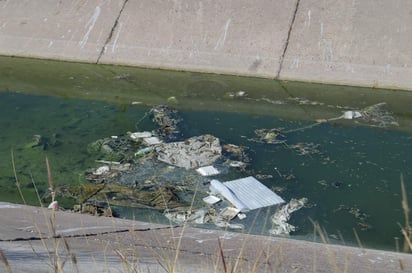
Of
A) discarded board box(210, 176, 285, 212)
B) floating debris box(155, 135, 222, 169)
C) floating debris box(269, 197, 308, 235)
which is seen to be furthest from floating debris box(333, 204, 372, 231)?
floating debris box(155, 135, 222, 169)

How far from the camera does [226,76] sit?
8188mm

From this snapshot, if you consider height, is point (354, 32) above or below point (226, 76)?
above

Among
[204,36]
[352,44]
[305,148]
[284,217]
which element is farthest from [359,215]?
[204,36]

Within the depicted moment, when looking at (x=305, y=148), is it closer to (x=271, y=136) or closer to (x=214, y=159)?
(x=271, y=136)

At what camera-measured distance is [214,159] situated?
5988 mm

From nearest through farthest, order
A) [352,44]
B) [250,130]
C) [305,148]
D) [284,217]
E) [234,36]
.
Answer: [284,217], [305,148], [250,130], [352,44], [234,36]

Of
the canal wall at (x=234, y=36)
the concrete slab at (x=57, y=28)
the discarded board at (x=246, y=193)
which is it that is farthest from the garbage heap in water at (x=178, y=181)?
the concrete slab at (x=57, y=28)

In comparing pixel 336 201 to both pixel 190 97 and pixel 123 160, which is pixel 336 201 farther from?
pixel 190 97

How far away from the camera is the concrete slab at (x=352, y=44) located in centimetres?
801

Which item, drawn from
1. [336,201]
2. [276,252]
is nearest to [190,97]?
[336,201]

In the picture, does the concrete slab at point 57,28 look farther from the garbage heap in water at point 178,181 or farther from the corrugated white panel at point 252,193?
the corrugated white panel at point 252,193

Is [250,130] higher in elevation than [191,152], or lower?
higher

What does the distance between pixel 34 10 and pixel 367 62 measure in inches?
164

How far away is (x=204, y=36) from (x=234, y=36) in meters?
0.35
